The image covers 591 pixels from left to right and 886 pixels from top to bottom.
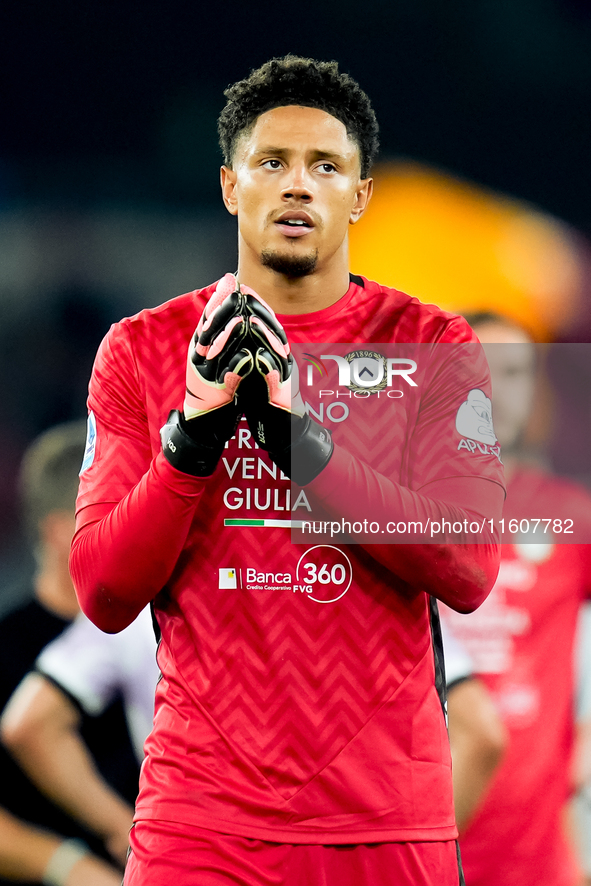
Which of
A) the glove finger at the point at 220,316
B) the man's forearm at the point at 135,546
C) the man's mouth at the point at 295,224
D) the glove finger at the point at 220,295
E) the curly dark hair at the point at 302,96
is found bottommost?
the man's forearm at the point at 135,546

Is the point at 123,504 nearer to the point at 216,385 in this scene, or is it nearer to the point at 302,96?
the point at 216,385

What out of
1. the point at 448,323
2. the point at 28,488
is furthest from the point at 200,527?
the point at 28,488

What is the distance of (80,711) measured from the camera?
2.53m

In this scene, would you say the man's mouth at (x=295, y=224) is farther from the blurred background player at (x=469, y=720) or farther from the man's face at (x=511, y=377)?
the blurred background player at (x=469, y=720)

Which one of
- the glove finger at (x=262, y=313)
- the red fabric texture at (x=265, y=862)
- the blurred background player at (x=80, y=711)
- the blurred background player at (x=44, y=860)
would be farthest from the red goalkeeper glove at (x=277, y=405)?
the blurred background player at (x=44, y=860)

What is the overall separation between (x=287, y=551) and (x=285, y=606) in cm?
9

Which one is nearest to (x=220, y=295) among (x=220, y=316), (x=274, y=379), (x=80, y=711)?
(x=220, y=316)

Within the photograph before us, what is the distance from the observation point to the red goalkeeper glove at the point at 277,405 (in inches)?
51.7

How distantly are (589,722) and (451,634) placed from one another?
0.42m

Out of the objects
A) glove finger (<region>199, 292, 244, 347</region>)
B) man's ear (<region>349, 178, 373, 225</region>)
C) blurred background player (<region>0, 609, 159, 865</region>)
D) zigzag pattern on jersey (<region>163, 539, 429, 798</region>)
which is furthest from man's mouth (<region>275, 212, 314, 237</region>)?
blurred background player (<region>0, 609, 159, 865</region>)

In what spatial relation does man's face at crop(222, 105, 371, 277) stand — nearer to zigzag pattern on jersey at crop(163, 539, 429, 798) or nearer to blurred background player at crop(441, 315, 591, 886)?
zigzag pattern on jersey at crop(163, 539, 429, 798)

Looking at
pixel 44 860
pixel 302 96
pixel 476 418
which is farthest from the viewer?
pixel 44 860

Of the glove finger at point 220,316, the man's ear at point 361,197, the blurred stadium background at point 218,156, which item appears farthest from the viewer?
the blurred stadium background at point 218,156

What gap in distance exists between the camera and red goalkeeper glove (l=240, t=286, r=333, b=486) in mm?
1312
